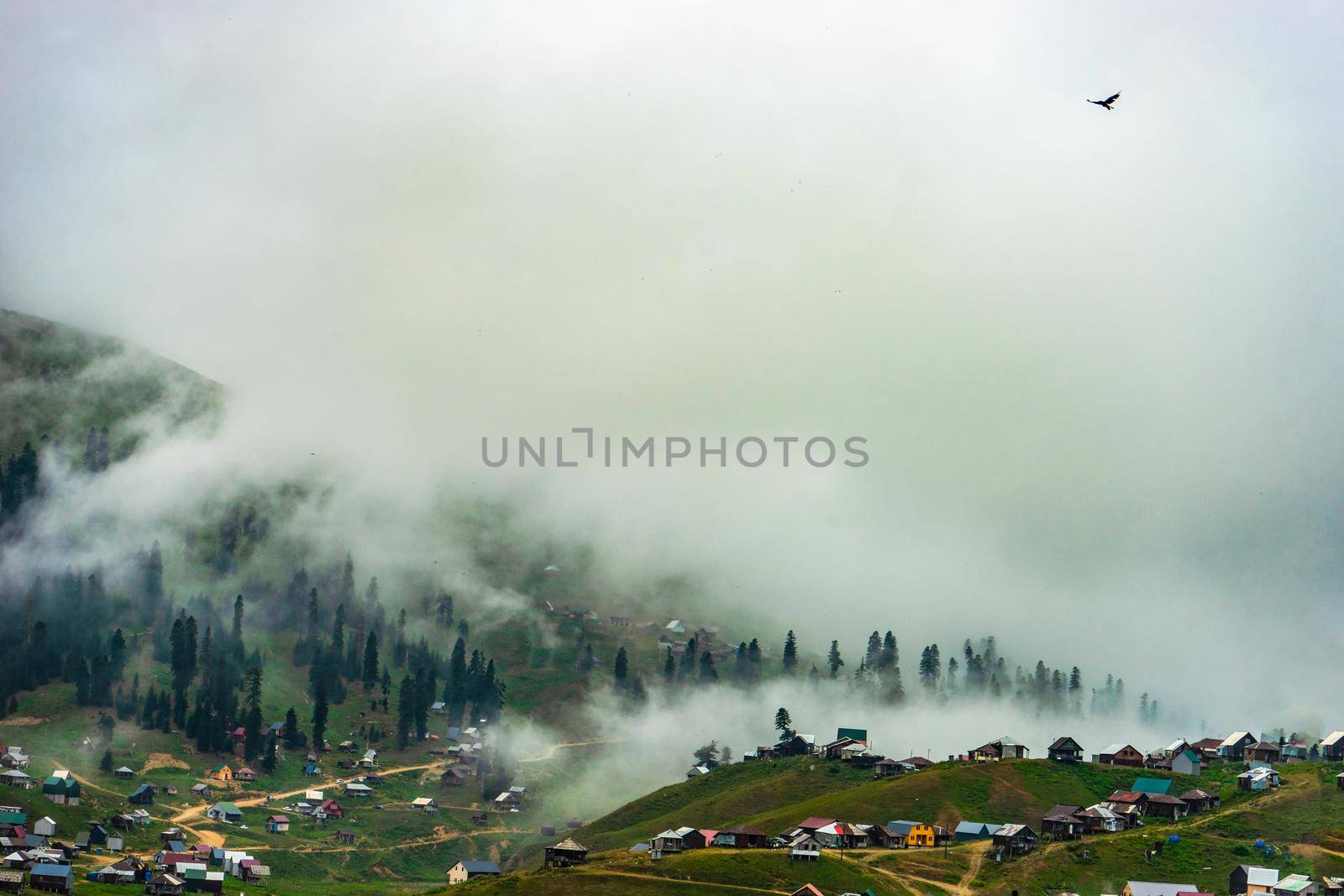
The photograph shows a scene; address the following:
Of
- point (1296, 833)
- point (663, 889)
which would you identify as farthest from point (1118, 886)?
point (663, 889)

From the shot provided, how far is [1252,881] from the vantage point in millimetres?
179500

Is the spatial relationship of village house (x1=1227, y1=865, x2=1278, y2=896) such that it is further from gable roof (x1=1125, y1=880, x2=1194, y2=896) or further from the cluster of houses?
gable roof (x1=1125, y1=880, x2=1194, y2=896)

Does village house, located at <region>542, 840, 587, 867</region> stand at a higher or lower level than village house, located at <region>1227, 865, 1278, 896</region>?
lower

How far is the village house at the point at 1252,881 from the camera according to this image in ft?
585

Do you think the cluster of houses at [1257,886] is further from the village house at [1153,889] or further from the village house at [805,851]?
the village house at [805,851]

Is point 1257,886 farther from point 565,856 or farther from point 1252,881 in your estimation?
point 565,856

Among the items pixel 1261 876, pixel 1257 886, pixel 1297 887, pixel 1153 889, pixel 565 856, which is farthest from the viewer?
pixel 565 856

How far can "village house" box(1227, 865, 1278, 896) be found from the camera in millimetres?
178375

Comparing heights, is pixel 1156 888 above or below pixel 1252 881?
below

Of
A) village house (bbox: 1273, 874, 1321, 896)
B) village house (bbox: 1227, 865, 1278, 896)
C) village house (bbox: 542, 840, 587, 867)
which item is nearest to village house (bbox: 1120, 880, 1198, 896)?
village house (bbox: 1227, 865, 1278, 896)

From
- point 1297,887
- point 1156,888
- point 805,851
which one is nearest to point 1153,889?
point 1156,888

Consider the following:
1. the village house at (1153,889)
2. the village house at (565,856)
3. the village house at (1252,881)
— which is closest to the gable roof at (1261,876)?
the village house at (1252,881)

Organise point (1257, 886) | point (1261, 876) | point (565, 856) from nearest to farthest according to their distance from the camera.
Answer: point (1257, 886) → point (1261, 876) → point (565, 856)

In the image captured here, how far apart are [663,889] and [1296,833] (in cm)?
8605
